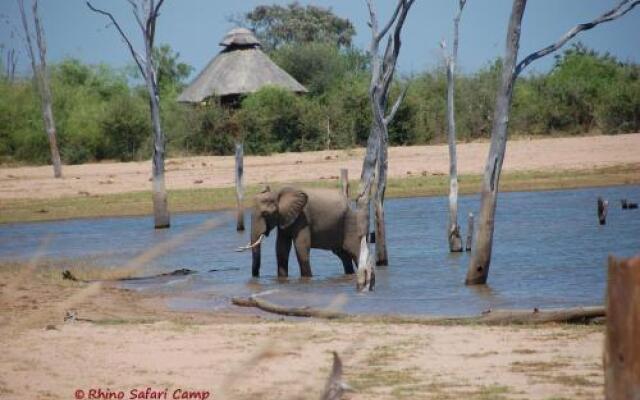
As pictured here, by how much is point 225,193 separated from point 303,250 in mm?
13271

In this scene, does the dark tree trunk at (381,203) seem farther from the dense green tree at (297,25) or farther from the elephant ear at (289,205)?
the dense green tree at (297,25)

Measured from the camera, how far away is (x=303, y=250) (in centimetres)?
1858

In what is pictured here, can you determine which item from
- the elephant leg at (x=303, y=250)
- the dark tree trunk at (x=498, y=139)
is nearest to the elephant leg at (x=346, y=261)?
the elephant leg at (x=303, y=250)

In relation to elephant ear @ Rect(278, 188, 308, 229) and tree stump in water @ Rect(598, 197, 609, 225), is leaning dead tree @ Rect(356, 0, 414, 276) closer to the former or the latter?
elephant ear @ Rect(278, 188, 308, 229)

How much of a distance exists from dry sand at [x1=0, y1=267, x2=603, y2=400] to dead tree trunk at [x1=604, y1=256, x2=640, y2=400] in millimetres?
2825

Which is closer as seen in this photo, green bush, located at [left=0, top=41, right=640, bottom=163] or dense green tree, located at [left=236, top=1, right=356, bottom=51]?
green bush, located at [left=0, top=41, right=640, bottom=163]

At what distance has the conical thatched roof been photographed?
5247 cm

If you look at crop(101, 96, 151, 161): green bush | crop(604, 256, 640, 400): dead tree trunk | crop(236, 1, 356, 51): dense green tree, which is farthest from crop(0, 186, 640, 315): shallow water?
crop(236, 1, 356, 51): dense green tree

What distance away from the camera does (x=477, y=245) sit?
15.5 metres

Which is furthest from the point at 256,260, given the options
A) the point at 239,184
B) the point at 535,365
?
the point at 535,365

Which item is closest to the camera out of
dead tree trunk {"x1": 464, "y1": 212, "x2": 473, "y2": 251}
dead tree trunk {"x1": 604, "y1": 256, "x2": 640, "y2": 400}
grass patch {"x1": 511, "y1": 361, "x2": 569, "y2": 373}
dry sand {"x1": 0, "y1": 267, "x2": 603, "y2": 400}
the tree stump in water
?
dead tree trunk {"x1": 604, "y1": 256, "x2": 640, "y2": 400}

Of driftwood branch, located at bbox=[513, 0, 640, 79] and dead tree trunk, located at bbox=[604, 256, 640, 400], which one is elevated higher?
driftwood branch, located at bbox=[513, 0, 640, 79]

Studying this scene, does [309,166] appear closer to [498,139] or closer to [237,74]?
[237,74]

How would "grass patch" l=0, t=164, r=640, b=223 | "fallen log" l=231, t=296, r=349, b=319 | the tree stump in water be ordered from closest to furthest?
"fallen log" l=231, t=296, r=349, b=319 < the tree stump in water < "grass patch" l=0, t=164, r=640, b=223
